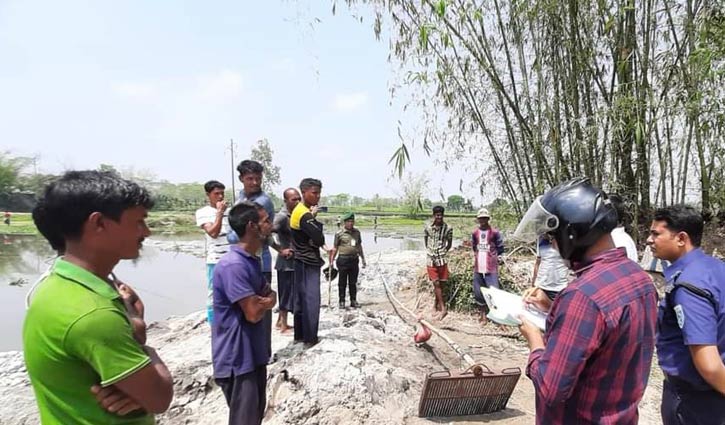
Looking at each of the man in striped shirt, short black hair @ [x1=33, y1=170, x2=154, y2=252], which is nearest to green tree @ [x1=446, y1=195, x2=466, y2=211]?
the man in striped shirt

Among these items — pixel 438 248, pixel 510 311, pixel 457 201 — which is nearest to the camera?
pixel 510 311

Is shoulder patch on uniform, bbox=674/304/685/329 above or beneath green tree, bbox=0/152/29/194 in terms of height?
beneath

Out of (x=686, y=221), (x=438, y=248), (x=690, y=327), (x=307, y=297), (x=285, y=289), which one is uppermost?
(x=686, y=221)

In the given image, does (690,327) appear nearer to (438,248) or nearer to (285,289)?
(285,289)

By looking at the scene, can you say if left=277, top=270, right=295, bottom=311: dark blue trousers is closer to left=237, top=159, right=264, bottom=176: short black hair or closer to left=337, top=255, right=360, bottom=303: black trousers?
left=237, top=159, right=264, bottom=176: short black hair

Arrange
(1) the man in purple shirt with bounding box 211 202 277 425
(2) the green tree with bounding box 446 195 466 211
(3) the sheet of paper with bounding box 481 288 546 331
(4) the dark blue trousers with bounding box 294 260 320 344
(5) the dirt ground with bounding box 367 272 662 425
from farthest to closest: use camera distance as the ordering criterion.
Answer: (2) the green tree with bounding box 446 195 466 211, (4) the dark blue trousers with bounding box 294 260 320 344, (5) the dirt ground with bounding box 367 272 662 425, (1) the man in purple shirt with bounding box 211 202 277 425, (3) the sheet of paper with bounding box 481 288 546 331

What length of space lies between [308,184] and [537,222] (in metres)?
3.16

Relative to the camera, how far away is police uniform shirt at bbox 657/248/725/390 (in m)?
1.96

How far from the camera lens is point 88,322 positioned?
1.17m

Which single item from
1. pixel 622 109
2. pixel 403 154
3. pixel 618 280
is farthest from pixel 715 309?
pixel 622 109

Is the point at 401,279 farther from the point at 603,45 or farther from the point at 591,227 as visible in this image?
the point at 591,227

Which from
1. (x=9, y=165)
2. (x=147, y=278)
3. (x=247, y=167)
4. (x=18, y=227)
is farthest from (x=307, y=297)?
(x=18, y=227)

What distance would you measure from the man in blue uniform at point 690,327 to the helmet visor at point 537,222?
790mm

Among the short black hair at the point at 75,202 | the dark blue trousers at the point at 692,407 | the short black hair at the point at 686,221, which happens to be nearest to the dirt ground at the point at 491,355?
the dark blue trousers at the point at 692,407
